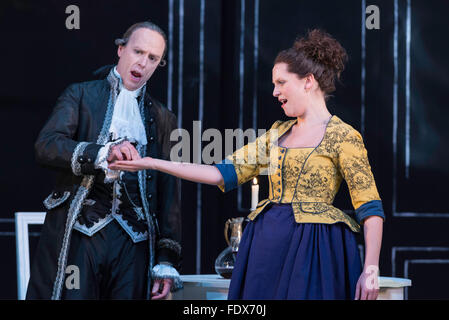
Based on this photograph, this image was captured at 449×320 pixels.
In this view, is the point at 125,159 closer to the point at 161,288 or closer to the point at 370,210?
the point at 161,288

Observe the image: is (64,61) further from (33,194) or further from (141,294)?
(141,294)

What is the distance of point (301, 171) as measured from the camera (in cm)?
246

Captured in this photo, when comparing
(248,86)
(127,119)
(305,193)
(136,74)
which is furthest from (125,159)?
(248,86)

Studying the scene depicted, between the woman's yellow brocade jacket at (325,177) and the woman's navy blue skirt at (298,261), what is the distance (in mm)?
38

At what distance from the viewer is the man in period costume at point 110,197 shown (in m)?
2.69

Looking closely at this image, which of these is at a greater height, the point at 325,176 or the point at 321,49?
the point at 321,49

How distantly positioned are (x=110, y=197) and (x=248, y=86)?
5.60 feet

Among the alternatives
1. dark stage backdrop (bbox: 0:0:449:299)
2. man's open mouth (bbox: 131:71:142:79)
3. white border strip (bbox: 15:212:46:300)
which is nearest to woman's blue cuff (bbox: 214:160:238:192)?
man's open mouth (bbox: 131:71:142:79)

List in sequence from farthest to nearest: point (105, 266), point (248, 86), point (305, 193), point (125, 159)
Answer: point (248, 86) < point (105, 266) < point (125, 159) < point (305, 193)

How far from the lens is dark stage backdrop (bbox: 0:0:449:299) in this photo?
4125mm

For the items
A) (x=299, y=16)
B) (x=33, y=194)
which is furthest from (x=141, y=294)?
(x=299, y=16)

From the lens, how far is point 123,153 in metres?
2.55

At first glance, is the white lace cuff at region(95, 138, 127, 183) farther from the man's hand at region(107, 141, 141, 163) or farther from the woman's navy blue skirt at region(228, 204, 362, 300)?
the woman's navy blue skirt at region(228, 204, 362, 300)

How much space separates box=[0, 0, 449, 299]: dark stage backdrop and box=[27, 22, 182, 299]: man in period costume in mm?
1227
